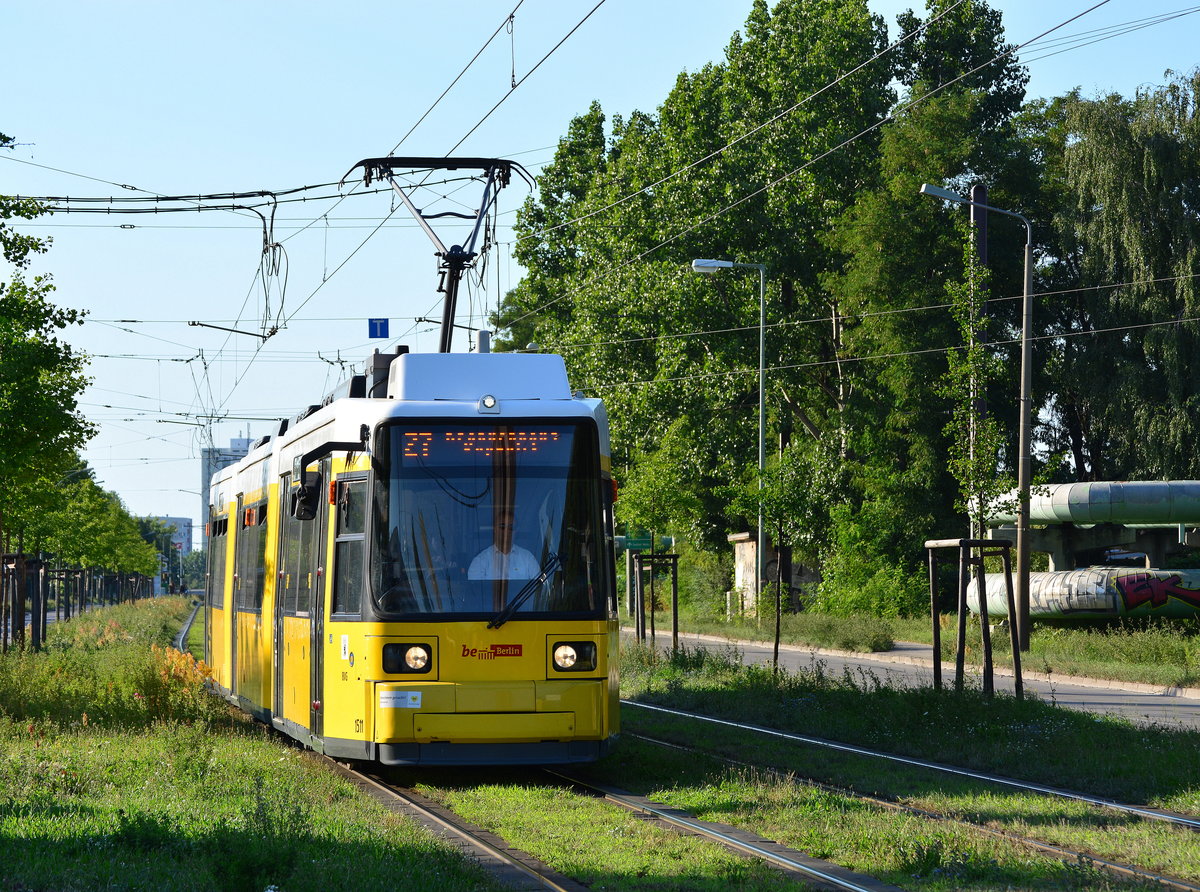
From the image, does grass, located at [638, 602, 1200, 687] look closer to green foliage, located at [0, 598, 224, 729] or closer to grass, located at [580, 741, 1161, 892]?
grass, located at [580, 741, 1161, 892]

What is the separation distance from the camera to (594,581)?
1231 cm

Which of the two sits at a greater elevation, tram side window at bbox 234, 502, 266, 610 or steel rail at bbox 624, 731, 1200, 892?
tram side window at bbox 234, 502, 266, 610

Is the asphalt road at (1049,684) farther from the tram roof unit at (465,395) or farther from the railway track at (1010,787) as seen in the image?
the tram roof unit at (465,395)

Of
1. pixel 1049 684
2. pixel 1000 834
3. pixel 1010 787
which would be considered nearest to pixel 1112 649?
pixel 1049 684

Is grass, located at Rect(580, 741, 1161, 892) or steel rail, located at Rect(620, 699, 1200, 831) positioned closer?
grass, located at Rect(580, 741, 1161, 892)

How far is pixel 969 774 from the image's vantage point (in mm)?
13375

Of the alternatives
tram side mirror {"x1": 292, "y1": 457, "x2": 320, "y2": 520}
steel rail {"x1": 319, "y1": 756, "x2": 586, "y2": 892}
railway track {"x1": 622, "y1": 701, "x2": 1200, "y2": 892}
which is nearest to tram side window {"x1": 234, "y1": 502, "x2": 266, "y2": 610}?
steel rail {"x1": 319, "y1": 756, "x2": 586, "y2": 892}

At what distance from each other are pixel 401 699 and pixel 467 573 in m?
1.12

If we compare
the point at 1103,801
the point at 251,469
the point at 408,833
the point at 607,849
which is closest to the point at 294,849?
the point at 408,833

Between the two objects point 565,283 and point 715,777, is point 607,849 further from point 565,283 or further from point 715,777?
point 565,283

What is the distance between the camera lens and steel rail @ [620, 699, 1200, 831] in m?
10.9

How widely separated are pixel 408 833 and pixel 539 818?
1.39 m

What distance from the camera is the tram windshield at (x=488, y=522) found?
12070mm

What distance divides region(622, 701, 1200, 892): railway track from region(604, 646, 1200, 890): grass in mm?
156
